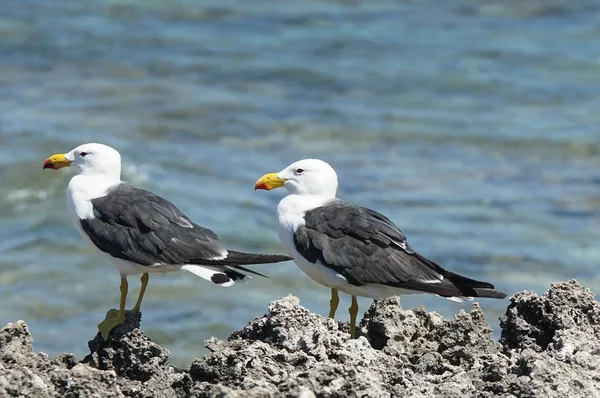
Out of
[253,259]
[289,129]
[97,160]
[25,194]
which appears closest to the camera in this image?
[253,259]

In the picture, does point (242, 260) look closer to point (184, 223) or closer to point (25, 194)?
point (184, 223)

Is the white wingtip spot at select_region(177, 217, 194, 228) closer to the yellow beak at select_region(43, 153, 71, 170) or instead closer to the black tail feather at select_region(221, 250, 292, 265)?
the black tail feather at select_region(221, 250, 292, 265)

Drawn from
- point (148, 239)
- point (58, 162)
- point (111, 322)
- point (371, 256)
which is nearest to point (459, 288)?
Answer: point (371, 256)

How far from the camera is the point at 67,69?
18.3 m

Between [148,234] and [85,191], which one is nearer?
[148,234]

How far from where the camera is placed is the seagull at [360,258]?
23.4 ft

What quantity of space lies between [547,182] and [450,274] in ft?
25.3

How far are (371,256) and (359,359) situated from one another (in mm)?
1637

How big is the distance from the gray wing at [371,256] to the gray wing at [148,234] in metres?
0.55

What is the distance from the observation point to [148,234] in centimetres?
704

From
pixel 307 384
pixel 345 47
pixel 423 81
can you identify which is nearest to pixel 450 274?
pixel 307 384

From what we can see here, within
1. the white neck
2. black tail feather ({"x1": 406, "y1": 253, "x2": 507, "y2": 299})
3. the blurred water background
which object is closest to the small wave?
the blurred water background

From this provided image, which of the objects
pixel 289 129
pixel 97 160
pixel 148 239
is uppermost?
pixel 289 129

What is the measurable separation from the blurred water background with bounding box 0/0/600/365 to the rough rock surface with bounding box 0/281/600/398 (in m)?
4.01
